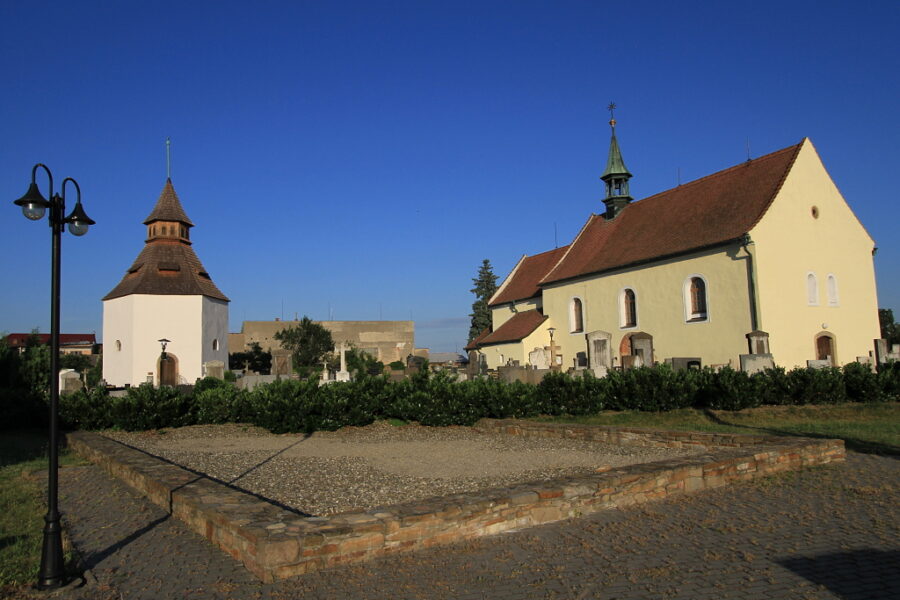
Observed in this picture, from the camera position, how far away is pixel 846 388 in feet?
59.9

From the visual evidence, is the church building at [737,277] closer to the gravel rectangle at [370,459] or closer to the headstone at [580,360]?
the headstone at [580,360]

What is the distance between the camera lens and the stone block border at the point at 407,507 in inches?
200

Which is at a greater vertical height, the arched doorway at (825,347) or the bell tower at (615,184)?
the bell tower at (615,184)

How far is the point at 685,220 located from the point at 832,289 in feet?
20.5

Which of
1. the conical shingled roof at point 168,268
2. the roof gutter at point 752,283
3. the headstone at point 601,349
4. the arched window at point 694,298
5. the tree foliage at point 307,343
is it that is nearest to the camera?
the headstone at point 601,349

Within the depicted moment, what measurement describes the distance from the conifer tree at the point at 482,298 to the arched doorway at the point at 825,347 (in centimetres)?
3795

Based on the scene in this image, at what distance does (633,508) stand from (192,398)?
12502 mm

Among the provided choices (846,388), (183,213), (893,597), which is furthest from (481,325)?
(893,597)

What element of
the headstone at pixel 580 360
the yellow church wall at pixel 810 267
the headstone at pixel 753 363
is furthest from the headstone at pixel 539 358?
the headstone at pixel 753 363

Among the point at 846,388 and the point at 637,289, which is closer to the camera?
the point at 846,388

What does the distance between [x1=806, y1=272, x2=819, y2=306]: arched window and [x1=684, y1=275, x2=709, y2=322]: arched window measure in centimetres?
383

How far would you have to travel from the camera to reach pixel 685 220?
27.7 meters

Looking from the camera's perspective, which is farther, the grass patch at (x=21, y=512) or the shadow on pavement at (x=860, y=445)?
the shadow on pavement at (x=860, y=445)

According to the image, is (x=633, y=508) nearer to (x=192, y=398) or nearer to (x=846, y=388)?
(x=192, y=398)
